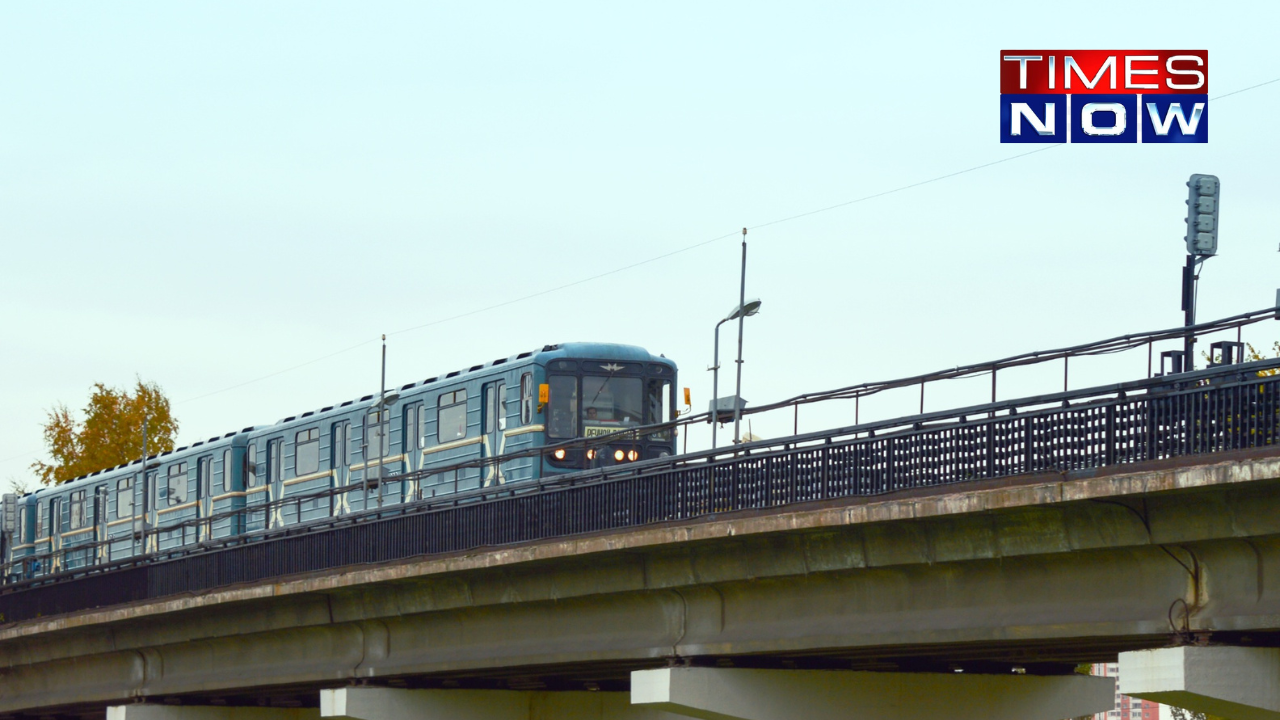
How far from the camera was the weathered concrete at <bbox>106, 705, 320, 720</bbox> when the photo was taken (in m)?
37.6

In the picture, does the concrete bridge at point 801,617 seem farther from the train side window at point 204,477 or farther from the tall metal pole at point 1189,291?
the train side window at point 204,477

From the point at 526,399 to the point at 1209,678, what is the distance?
19066 millimetres

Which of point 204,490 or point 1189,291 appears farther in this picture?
point 204,490

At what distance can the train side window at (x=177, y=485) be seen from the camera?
156ft

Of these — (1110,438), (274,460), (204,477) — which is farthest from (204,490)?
(1110,438)

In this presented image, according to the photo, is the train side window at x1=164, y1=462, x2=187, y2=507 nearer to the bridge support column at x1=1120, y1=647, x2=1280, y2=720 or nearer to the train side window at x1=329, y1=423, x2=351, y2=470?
the train side window at x1=329, y1=423, x2=351, y2=470

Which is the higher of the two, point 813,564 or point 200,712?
point 813,564

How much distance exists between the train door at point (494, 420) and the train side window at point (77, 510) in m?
21.8

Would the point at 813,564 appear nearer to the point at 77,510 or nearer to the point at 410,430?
the point at 410,430

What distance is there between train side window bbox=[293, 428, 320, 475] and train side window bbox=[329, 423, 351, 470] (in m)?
0.71

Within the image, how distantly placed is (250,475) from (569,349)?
12.1 meters

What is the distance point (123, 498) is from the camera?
50.5 meters

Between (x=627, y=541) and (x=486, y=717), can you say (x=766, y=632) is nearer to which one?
(x=627, y=541)

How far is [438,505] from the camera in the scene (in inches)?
1135
